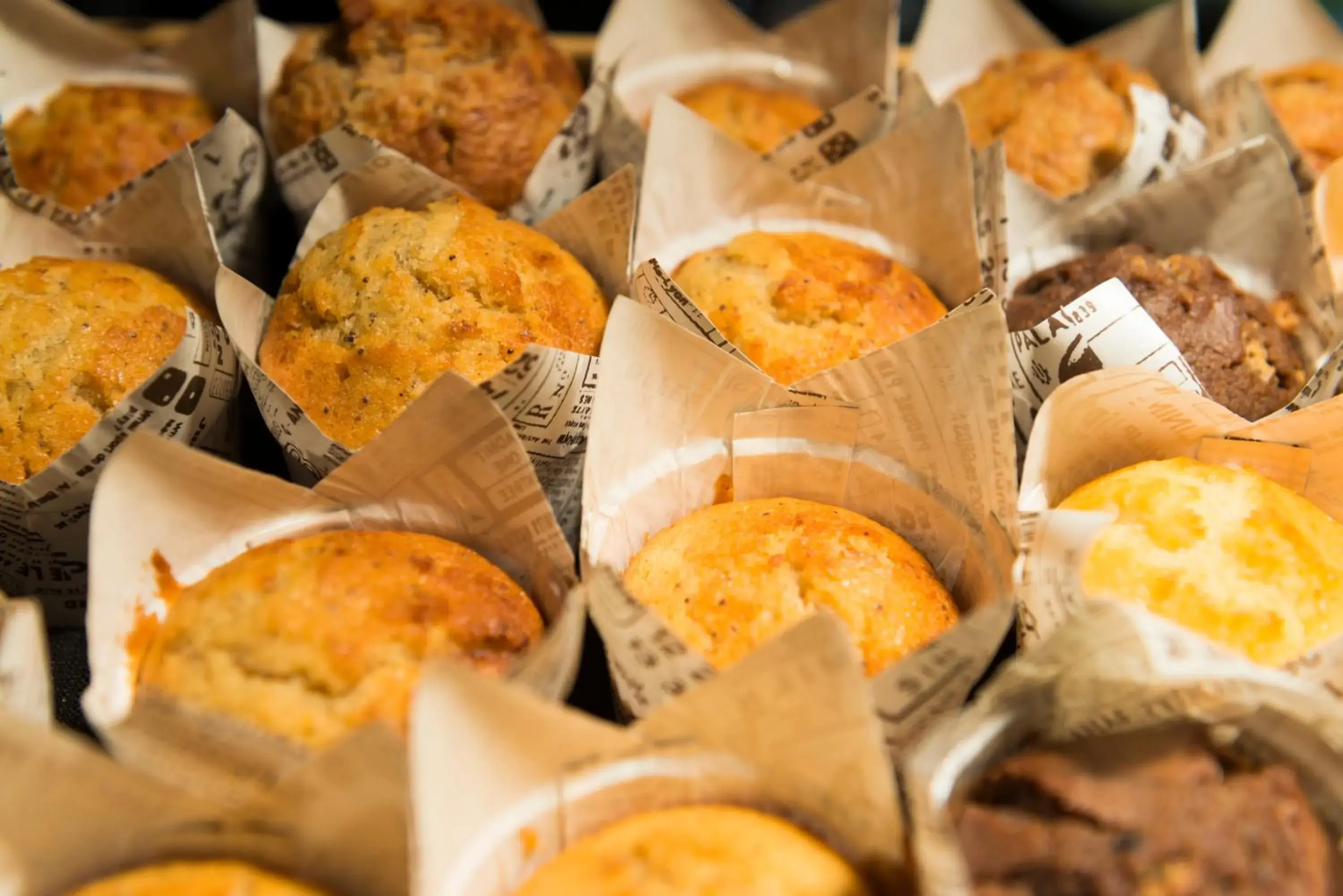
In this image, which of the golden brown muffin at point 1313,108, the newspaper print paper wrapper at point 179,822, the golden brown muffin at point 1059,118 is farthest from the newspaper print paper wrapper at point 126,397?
the golden brown muffin at point 1313,108

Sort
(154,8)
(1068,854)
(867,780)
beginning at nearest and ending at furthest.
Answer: (1068,854) → (867,780) → (154,8)

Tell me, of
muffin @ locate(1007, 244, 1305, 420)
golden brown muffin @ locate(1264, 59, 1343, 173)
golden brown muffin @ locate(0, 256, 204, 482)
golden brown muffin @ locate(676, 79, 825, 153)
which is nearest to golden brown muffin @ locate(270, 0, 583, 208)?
golden brown muffin @ locate(676, 79, 825, 153)

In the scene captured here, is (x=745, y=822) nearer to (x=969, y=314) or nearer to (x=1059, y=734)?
(x=1059, y=734)

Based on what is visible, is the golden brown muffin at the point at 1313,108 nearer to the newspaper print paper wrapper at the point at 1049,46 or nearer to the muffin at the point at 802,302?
the newspaper print paper wrapper at the point at 1049,46


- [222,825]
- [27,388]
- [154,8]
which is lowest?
[222,825]

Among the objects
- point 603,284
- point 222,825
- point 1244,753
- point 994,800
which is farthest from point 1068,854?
point 603,284

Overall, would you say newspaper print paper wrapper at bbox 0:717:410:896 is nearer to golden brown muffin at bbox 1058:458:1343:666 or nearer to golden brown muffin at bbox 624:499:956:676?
golden brown muffin at bbox 624:499:956:676

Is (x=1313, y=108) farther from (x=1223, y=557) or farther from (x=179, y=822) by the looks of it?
(x=179, y=822)

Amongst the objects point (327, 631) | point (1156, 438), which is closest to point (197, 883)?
point (327, 631)
